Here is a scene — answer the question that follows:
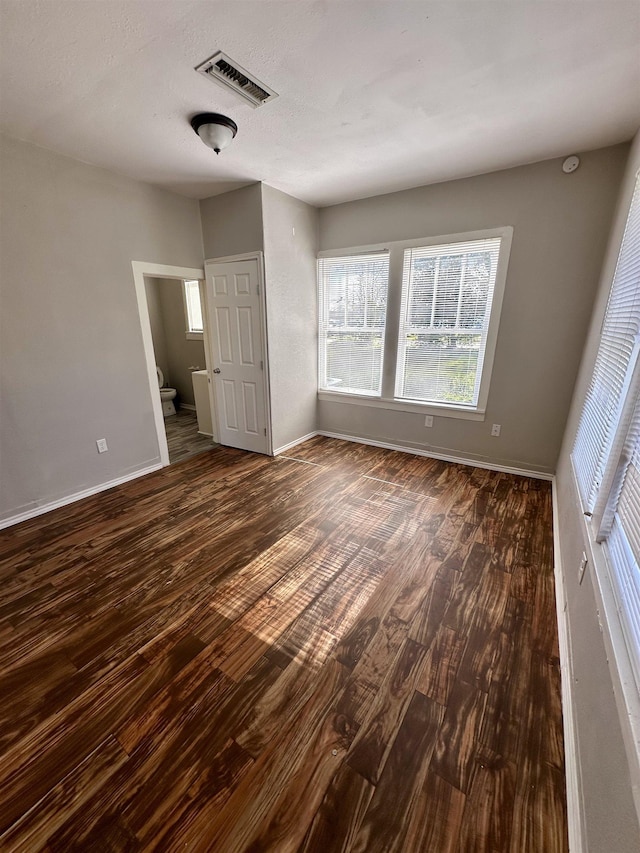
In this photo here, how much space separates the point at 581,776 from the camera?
1.04m

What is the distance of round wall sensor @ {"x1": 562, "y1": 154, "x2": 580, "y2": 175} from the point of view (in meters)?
2.61

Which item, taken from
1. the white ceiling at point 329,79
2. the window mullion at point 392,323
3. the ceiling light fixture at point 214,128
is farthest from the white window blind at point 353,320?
the ceiling light fixture at point 214,128

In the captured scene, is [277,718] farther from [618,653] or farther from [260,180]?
[260,180]

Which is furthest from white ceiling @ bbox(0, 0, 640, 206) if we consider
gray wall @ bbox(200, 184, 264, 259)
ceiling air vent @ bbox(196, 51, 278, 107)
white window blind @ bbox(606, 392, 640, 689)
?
white window blind @ bbox(606, 392, 640, 689)

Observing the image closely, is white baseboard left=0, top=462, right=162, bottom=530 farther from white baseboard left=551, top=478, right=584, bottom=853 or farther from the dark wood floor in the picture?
white baseboard left=551, top=478, right=584, bottom=853

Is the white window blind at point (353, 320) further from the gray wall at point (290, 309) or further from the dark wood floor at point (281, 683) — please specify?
the dark wood floor at point (281, 683)

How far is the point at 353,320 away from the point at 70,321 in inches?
109

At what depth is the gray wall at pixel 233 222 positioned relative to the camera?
3264 mm

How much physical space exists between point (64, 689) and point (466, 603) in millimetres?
1936

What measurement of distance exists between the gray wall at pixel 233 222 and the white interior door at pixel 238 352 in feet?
0.45

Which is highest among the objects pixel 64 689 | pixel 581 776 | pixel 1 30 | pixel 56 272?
pixel 1 30

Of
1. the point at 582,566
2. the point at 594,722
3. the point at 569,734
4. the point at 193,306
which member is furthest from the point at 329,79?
the point at 193,306

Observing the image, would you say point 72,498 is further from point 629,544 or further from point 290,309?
point 629,544

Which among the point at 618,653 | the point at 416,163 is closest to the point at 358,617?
the point at 618,653
